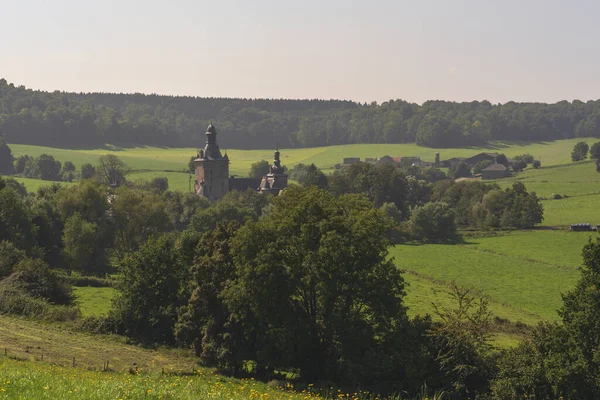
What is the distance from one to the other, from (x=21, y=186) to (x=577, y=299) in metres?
103

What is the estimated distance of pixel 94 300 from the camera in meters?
51.2

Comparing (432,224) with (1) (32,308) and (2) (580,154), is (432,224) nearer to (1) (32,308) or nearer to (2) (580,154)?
(1) (32,308)

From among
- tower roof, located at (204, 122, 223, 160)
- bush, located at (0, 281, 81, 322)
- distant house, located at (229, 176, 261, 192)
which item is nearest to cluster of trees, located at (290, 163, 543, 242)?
distant house, located at (229, 176, 261, 192)

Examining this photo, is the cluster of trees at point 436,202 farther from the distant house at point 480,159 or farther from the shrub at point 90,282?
the distant house at point 480,159

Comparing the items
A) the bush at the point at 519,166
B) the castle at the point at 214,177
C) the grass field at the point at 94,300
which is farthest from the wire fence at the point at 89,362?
the bush at the point at 519,166

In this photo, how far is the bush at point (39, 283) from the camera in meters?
44.4

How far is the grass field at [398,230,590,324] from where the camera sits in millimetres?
56156

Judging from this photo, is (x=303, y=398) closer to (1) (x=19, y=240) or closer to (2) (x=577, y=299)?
(2) (x=577, y=299)

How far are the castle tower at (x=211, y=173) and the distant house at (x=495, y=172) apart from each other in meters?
65.8

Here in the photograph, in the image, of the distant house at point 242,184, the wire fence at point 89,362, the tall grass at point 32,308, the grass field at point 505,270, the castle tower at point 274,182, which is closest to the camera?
the wire fence at point 89,362

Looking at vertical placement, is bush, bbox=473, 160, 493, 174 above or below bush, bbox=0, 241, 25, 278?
above

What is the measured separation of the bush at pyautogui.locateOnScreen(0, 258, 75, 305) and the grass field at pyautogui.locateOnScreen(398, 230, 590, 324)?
73.8ft

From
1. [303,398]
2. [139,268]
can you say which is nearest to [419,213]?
[139,268]

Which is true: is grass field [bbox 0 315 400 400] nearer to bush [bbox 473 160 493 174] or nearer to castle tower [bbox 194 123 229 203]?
castle tower [bbox 194 123 229 203]
